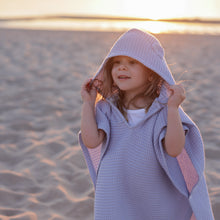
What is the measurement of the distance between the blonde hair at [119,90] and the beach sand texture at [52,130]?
53cm

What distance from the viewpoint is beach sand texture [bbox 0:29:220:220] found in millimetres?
2625

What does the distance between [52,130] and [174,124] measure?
256 cm

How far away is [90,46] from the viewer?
11.1 metres

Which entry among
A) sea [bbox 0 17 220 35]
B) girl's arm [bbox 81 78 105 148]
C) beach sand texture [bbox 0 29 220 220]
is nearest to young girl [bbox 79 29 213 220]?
girl's arm [bbox 81 78 105 148]

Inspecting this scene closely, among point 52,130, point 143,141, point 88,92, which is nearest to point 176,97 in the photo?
point 143,141

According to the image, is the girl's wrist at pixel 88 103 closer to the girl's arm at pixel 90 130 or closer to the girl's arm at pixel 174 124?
the girl's arm at pixel 90 130

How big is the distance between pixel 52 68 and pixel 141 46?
5830mm

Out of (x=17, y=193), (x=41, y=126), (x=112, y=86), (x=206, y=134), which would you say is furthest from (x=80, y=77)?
(x=112, y=86)

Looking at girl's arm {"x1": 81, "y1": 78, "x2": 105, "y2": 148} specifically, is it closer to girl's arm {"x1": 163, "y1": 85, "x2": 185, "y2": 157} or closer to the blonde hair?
the blonde hair

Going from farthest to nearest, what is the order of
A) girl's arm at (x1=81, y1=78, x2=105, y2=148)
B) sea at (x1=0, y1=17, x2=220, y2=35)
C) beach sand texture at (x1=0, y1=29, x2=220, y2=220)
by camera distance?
1. sea at (x1=0, y1=17, x2=220, y2=35)
2. beach sand texture at (x1=0, y1=29, x2=220, y2=220)
3. girl's arm at (x1=81, y1=78, x2=105, y2=148)

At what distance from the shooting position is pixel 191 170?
1.91 metres

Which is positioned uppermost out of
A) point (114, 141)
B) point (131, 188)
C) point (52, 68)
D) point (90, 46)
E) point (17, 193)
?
point (114, 141)

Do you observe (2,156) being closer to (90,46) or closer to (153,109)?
(153,109)

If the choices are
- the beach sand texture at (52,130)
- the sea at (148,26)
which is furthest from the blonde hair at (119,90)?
the sea at (148,26)
